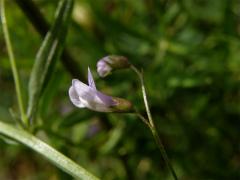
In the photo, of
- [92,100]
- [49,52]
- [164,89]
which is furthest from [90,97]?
[164,89]

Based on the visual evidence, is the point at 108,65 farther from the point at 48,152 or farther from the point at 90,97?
the point at 48,152

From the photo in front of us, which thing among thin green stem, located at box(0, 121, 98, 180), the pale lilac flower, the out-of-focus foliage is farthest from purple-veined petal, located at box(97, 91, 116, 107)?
the out-of-focus foliage

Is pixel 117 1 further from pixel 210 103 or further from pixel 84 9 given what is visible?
pixel 210 103

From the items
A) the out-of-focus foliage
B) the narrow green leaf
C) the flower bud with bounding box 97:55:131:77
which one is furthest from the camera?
the out-of-focus foliage

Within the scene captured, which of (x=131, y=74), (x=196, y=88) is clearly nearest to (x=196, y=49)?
(x=196, y=88)

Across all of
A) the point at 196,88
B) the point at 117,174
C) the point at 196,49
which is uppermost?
the point at 196,49

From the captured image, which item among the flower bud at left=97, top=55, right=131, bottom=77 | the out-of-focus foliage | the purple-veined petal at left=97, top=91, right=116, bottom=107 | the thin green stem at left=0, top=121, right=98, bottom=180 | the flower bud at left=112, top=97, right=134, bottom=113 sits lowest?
the out-of-focus foliage

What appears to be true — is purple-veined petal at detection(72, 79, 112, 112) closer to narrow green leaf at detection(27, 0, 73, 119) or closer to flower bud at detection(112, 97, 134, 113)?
flower bud at detection(112, 97, 134, 113)
